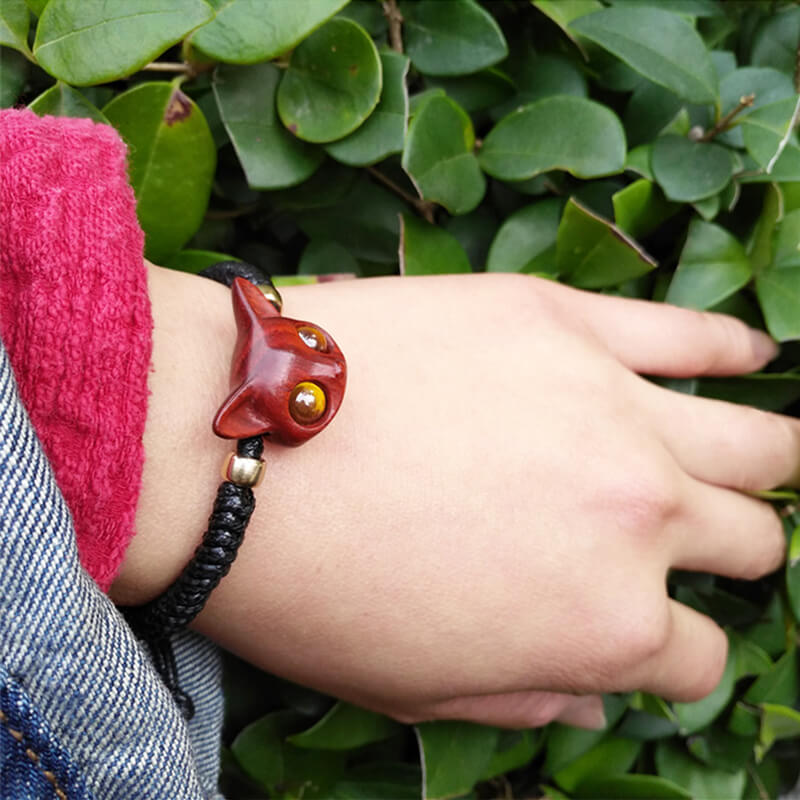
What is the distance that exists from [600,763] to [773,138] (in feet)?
1.97

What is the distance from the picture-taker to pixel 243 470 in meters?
0.49

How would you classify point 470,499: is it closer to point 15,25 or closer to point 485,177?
point 485,177

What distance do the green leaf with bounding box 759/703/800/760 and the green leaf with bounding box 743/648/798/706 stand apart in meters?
0.01

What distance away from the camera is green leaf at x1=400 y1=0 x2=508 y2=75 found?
66cm

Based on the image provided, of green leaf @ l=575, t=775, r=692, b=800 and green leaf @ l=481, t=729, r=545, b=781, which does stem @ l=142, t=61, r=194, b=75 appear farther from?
green leaf @ l=575, t=775, r=692, b=800

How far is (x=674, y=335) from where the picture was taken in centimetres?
73

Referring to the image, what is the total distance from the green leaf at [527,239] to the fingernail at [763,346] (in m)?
0.20

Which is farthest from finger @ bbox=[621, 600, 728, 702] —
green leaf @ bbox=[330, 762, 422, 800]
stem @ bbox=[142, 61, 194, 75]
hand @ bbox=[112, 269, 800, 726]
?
stem @ bbox=[142, 61, 194, 75]

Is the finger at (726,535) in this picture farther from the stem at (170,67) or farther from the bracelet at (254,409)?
the stem at (170,67)

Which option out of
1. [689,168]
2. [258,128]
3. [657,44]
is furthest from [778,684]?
[258,128]

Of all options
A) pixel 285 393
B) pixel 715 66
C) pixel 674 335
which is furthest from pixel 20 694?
pixel 715 66

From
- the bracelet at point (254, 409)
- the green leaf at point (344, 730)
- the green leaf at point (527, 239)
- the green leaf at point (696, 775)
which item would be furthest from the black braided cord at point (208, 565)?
the green leaf at point (696, 775)

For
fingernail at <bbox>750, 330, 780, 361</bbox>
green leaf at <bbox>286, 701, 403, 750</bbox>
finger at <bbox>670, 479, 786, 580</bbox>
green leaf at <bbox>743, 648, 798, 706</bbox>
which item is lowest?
green leaf at <bbox>743, 648, 798, 706</bbox>

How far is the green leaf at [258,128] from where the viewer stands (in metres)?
0.63
